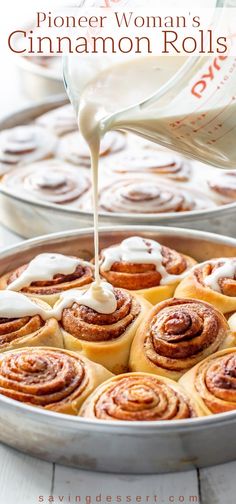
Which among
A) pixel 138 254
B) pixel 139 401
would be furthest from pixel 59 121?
pixel 139 401

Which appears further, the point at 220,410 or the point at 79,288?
the point at 79,288

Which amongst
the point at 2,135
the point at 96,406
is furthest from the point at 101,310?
the point at 2,135

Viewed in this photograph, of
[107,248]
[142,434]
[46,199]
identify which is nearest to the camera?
[142,434]

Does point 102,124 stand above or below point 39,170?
above

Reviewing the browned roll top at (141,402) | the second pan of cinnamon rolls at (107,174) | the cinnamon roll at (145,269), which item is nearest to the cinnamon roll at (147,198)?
the second pan of cinnamon rolls at (107,174)

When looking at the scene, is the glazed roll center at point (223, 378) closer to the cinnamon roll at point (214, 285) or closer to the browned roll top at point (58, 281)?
the cinnamon roll at point (214, 285)

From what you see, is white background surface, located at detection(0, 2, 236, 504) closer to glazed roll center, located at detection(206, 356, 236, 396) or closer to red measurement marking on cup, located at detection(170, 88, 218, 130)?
glazed roll center, located at detection(206, 356, 236, 396)

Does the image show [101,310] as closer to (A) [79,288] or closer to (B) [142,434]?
(A) [79,288]
